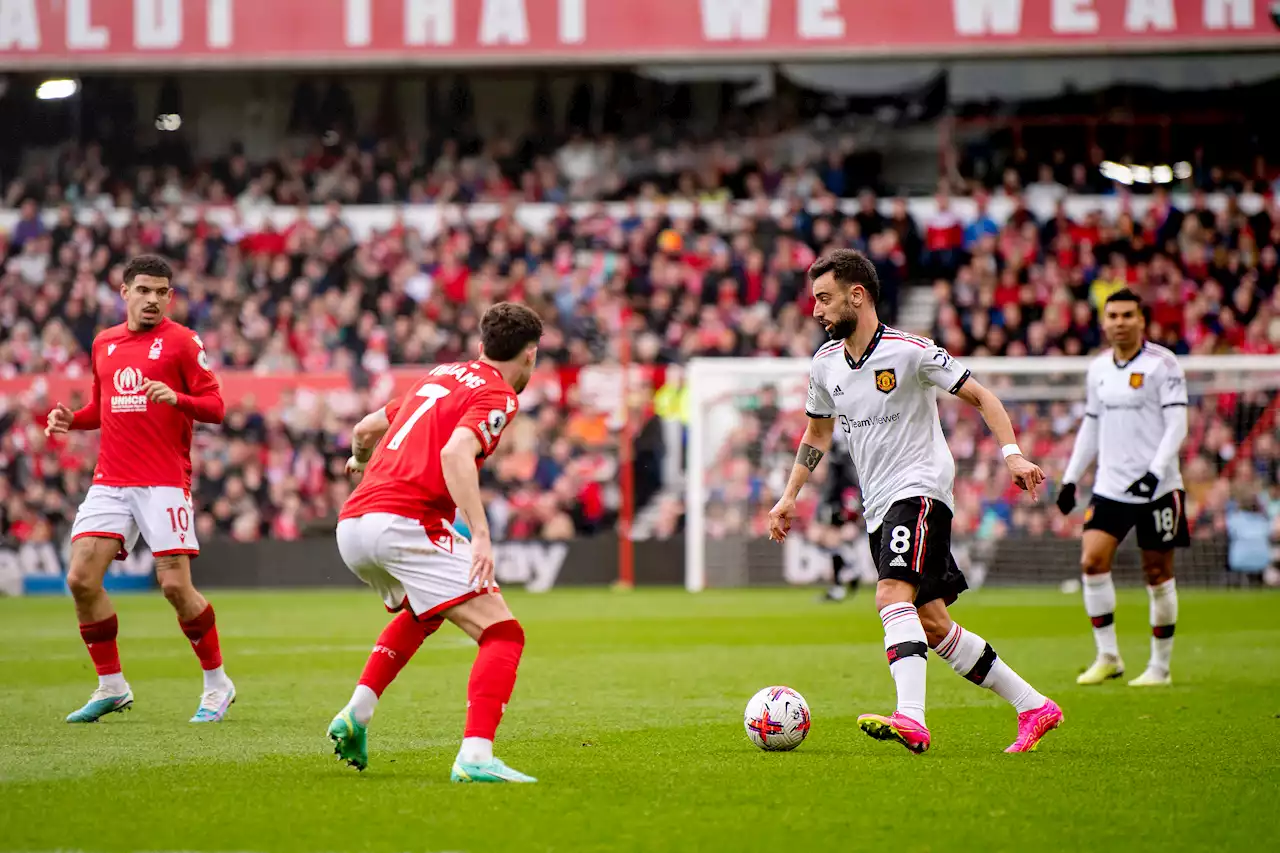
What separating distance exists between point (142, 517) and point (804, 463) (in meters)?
3.68

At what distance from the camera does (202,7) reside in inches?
1054

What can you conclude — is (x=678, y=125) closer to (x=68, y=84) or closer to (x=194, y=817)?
(x=68, y=84)

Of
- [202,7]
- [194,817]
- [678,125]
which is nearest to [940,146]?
[678,125]

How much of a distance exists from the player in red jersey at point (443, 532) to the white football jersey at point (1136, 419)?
5.70 m

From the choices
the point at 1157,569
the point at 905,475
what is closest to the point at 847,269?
the point at 905,475

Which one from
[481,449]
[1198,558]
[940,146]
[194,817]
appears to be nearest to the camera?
[194,817]

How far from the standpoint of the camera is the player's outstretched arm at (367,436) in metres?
6.89

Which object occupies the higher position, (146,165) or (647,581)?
(146,165)

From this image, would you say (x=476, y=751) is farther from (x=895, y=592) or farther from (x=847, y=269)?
(x=847, y=269)

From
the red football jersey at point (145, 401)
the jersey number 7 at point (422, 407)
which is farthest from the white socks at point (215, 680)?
the jersey number 7 at point (422, 407)

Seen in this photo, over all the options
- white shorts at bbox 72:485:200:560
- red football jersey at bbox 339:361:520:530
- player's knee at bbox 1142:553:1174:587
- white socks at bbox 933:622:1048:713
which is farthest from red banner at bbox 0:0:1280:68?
red football jersey at bbox 339:361:520:530

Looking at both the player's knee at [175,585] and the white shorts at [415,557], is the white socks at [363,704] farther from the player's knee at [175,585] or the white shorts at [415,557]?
the player's knee at [175,585]

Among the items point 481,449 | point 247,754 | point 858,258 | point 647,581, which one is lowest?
point 647,581

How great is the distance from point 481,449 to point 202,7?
22.4m
